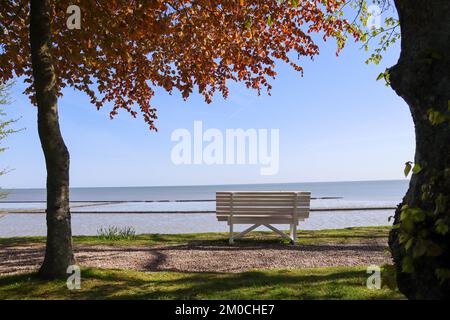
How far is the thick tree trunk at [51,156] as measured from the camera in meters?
6.55

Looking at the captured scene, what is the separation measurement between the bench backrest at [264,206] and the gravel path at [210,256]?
662mm

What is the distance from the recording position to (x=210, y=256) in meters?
8.72

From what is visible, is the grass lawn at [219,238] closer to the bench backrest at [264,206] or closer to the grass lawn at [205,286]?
the bench backrest at [264,206]

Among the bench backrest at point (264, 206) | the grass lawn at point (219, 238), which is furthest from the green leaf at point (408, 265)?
the grass lawn at point (219, 238)

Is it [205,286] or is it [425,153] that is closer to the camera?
[425,153]

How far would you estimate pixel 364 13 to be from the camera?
1309 cm

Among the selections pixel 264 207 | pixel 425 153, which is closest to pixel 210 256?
pixel 264 207

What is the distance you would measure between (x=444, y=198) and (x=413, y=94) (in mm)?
1112

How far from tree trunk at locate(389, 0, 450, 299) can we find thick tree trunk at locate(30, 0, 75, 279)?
5.00m

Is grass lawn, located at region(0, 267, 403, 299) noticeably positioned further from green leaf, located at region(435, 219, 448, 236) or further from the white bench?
the white bench

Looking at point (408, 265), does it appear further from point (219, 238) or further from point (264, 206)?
point (219, 238)

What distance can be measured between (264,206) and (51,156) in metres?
5.37

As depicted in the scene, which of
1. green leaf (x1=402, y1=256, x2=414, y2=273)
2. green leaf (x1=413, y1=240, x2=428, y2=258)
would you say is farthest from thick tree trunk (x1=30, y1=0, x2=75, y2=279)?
green leaf (x1=413, y1=240, x2=428, y2=258)
